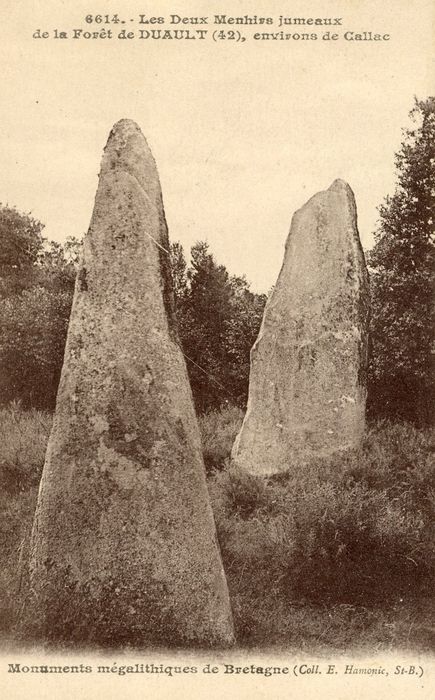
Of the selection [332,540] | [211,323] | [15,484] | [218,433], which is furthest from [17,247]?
[332,540]

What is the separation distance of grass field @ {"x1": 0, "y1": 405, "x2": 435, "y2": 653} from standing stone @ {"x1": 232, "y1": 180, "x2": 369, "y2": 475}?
0.44 metres

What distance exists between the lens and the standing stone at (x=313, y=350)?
35.9 feet

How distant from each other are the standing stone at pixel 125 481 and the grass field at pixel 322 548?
572mm

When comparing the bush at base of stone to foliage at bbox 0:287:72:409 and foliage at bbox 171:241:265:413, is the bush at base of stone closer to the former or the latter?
foliage at bbox 0:287:72:409

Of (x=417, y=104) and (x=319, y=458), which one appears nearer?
(x=319, y=458)

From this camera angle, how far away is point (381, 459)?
35.6 feet

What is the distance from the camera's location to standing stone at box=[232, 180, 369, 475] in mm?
10945

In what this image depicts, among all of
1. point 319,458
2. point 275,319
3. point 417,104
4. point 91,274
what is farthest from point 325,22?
point 417,104

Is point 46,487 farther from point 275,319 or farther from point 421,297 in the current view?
point 421,297

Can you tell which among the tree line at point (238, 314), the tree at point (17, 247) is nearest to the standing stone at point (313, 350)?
the tree line at point (238, 314)

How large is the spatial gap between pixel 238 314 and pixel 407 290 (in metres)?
4.52

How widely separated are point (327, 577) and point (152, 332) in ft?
10.9

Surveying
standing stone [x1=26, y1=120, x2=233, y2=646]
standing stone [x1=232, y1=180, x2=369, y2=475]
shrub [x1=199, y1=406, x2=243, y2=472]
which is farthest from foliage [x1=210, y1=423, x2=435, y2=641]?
shrub [x1=199, y1=406, x2=243, y2=472]

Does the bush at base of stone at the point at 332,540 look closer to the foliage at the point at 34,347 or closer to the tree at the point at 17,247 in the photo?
the foliage at the point at 34,347
